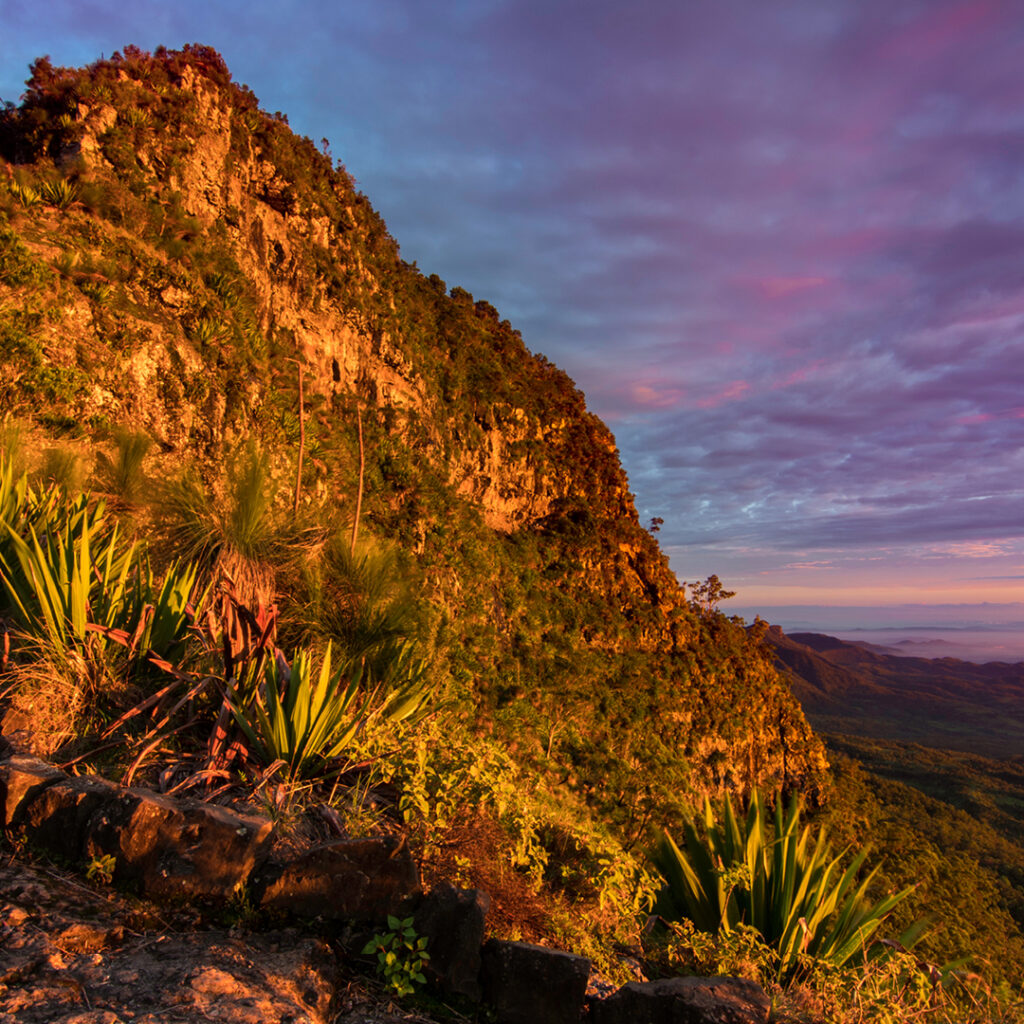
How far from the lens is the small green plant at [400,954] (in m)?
1.97

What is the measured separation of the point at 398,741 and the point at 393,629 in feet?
4.58

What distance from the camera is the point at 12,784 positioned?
2.38m

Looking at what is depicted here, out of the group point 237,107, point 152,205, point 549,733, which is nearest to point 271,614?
point 152,205

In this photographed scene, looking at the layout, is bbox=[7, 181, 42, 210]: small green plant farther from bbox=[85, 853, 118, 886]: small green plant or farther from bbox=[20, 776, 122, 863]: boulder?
bbox=[85, 853, 118, 886]: small green plant

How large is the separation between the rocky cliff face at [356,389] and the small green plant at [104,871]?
444 cm

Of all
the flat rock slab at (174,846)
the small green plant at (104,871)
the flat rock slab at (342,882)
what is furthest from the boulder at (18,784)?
the flat rock slab at (342,882)

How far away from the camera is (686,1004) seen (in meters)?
1.96

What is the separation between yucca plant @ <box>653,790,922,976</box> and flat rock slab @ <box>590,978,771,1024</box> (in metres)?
1.79

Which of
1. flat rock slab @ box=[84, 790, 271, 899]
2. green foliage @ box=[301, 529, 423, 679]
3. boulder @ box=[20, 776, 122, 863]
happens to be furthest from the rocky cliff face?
flat rock slab @ box=[84, 790, 271, 899]

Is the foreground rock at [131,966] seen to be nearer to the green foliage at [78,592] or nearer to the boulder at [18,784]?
the boulder at [18,784]

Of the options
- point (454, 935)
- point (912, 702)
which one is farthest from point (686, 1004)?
point (912, 702)

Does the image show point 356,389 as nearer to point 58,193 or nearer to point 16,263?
point 58,193

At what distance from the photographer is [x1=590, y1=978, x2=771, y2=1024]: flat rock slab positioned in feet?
6.38

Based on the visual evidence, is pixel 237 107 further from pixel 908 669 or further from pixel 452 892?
pixel 908 669
